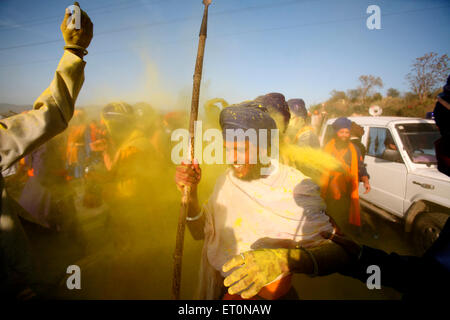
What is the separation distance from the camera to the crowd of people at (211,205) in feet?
4.25

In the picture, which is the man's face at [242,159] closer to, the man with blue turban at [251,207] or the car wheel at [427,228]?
the man with blue turban at [251,207]

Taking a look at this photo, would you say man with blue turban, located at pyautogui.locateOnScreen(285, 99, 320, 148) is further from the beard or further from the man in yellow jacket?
the man in yellow jacket

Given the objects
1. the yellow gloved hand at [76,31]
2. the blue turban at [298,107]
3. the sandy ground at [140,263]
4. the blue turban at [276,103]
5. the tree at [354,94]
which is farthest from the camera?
the tree at [354,94]

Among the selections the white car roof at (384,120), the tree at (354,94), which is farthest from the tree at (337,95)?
the white car roof at (384,120)

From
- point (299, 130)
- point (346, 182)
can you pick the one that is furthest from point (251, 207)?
point (299, 130)

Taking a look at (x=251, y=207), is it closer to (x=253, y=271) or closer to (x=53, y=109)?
(x=253, y=271)

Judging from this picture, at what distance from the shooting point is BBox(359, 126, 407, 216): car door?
4.11 metres

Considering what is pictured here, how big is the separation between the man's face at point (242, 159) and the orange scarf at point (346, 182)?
320cm

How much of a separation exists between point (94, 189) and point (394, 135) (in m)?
7.63

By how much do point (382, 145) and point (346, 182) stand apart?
1381mm

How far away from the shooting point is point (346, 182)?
447 cm

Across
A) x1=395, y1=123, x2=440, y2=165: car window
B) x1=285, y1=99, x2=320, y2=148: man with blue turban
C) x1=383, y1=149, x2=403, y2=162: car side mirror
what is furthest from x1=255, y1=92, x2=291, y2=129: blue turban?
x1=395, y1=123, x2=440, y2=165: car window

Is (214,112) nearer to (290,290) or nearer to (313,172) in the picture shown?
(313,172)

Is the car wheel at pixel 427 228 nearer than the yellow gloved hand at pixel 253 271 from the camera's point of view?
No
